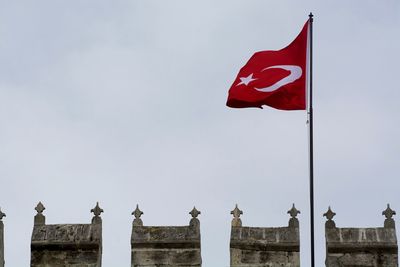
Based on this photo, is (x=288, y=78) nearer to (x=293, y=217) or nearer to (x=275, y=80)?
(x=275, y=80)

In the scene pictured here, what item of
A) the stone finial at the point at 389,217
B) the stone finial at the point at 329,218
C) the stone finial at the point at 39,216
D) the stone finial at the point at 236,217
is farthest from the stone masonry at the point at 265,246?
the stone finial at the point at 39,216

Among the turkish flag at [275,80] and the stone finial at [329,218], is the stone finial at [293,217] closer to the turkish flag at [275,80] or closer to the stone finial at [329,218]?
the stone finial at [329,218]

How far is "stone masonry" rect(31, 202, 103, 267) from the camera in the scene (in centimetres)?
2064

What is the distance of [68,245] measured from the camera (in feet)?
68.2

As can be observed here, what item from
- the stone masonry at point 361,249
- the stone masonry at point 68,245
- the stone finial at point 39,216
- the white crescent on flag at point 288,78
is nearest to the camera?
the stone masonry at point 361,249

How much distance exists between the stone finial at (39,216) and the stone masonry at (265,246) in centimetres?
429

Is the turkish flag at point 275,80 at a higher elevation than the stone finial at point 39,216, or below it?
higher

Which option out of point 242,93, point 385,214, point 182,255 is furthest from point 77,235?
→ point 385,214

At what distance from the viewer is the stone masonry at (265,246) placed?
2047 centimetres

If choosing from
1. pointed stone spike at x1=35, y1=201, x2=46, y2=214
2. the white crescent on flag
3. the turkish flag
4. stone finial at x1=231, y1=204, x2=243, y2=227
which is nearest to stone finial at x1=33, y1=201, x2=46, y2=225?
pointed stone spike at x1=35, y1=201, x2=46, y2=214

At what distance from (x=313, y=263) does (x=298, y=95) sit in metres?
4.45

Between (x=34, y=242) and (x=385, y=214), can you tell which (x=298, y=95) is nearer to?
(x=385, y=214)

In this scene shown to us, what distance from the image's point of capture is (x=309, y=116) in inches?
813

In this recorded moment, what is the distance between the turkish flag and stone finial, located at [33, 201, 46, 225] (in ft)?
16.2
